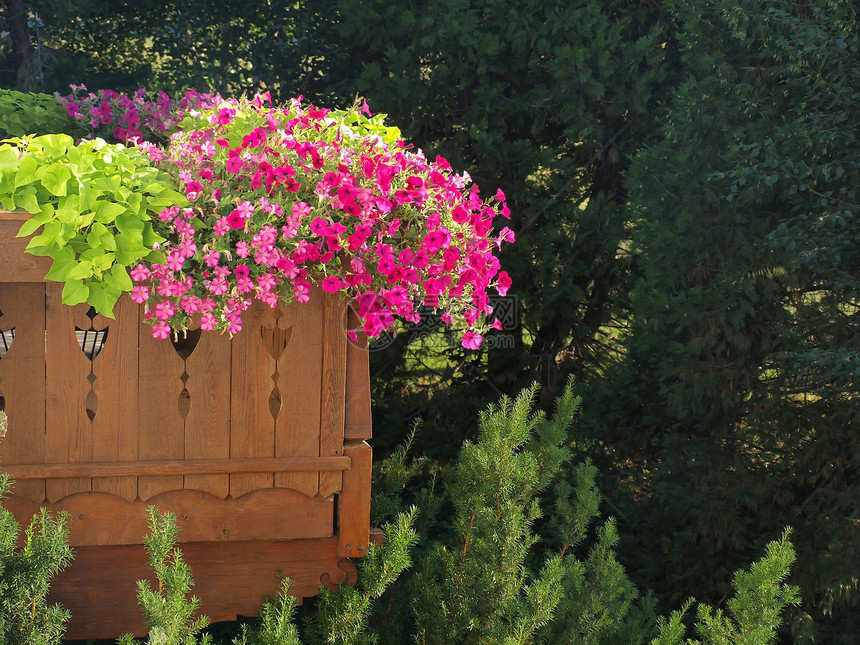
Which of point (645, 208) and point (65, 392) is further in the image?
point (645, 208)

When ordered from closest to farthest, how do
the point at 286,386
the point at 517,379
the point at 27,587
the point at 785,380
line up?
the point at 27,587, the point at 286,386, the point at 785,380, the point at 517,379

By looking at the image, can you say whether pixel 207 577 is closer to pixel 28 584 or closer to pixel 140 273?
pixel 28 584

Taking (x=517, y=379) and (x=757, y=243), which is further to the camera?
(x=517, y=379)

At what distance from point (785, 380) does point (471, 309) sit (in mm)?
1814

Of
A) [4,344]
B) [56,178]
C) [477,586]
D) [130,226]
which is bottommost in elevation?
[477,586]

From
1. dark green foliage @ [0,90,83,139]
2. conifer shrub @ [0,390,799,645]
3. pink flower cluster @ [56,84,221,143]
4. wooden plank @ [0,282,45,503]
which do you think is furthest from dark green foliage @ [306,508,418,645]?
dark green foliage @ [0,90,83,139]

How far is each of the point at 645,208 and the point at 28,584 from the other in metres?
3.06

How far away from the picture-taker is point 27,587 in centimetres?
181

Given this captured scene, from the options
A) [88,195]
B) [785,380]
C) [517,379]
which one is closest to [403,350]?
[517,379]

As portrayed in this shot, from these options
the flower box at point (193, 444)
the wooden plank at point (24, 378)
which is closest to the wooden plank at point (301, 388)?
the flower box at point (193, 444)

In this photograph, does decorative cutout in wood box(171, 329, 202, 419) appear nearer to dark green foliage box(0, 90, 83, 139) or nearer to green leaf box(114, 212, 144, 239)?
green leaf box(114, 212, 144, 239)

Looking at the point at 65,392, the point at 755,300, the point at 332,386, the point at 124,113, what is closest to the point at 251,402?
the point at 332,386

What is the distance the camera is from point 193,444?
229 centimetres

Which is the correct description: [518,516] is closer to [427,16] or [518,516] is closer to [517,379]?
[517,379]
